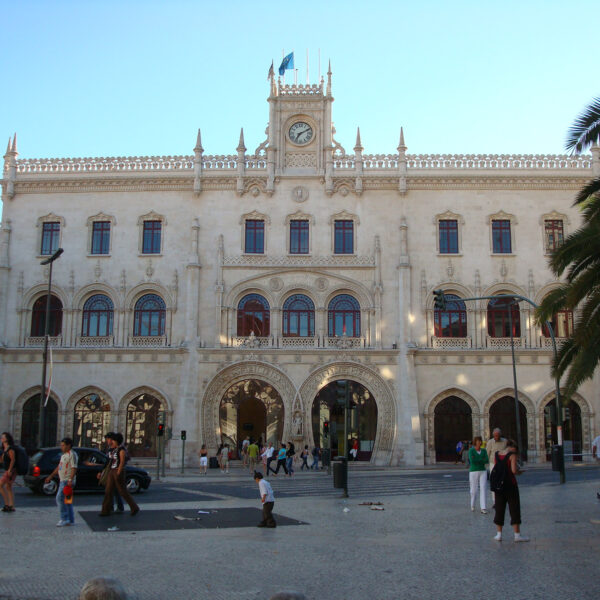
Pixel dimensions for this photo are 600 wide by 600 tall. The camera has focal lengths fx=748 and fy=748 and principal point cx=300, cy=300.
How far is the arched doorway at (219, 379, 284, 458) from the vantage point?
130ft

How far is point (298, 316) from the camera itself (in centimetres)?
4069

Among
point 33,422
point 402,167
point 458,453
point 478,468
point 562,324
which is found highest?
point 402,167

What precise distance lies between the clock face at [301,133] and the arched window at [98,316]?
45.6 feet

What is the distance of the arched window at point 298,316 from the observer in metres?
40.5

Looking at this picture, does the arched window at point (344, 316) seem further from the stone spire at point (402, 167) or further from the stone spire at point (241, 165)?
the stone spire at point (241, 165)

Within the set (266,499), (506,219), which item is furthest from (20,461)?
(506,219)

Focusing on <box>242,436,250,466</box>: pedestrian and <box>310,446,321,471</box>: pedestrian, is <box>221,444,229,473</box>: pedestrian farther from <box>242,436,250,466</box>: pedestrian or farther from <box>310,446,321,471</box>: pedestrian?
<box>310,446,321,471</box>: pedestrian

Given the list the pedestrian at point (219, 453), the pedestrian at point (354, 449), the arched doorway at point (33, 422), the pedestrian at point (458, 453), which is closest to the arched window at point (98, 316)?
the arched doorway at point (33, 422)

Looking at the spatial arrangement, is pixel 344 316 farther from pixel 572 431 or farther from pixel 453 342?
pixel 572 431

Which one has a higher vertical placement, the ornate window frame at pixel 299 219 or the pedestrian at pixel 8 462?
the ornate window frame at pixel 299 219

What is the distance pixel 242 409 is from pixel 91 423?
318 inches

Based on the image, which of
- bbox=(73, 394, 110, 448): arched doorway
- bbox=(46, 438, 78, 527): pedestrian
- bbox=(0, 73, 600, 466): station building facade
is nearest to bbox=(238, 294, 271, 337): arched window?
bbox=(0, 73, 600, 466): station building facade

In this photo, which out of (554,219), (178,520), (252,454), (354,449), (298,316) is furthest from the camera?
(554,219)

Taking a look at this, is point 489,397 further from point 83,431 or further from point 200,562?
point 200,562
